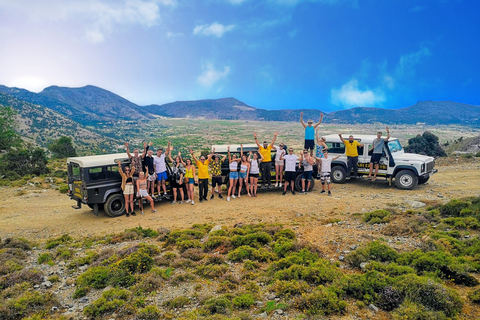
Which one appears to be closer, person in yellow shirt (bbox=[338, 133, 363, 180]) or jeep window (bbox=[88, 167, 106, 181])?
jeep window (bbox=[88, 167, 106, 181])

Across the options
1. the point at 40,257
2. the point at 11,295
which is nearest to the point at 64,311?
the point at 11,295

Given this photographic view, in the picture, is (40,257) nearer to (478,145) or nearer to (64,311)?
(64,311)

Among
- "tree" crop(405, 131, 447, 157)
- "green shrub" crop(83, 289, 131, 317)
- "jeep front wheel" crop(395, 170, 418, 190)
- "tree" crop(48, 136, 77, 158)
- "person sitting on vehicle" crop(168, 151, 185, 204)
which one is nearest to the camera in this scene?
"green shrub" crop(83, 289, 131, 317)

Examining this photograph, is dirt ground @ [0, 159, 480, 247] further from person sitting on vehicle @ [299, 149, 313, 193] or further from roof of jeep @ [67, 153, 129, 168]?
roof of jeep @ [67, 153, 129, 168]

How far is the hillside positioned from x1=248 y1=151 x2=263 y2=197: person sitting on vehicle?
195 feet

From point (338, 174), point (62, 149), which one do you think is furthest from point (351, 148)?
point (62, 149)

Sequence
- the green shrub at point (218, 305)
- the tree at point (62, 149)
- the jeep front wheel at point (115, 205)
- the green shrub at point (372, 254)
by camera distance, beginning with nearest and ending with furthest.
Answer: the green shrub at point (218, 305)
the green shrub at point (372, 254)
the jeep front wheel at point (115, 205)
the tree at point (62, 149)

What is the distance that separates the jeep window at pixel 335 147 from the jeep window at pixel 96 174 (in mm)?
10082

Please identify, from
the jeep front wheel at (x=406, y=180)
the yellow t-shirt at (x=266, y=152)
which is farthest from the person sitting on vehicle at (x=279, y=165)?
the jeep front wheel at (x=406, y=180)

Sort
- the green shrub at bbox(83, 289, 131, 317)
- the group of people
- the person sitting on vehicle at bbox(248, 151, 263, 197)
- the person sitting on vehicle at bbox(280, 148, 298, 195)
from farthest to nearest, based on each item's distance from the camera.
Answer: the person sitting on vehicle at bbox(248, 151, 263, 197)
the person sitting on vehicle at bbox(280, 148, 298, 195)
the group of people
the green shrub at bbox(83, 289, 131, 317)

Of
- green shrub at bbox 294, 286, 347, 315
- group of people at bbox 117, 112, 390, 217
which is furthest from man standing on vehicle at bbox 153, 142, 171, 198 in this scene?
green shrub at bbox 294, 286, 347, 315

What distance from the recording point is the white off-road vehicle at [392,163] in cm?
1369

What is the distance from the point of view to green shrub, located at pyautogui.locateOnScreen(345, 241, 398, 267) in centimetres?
696

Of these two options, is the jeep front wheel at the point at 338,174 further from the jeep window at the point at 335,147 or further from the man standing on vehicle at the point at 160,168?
the man standing on vehicle at the point at 160,168
